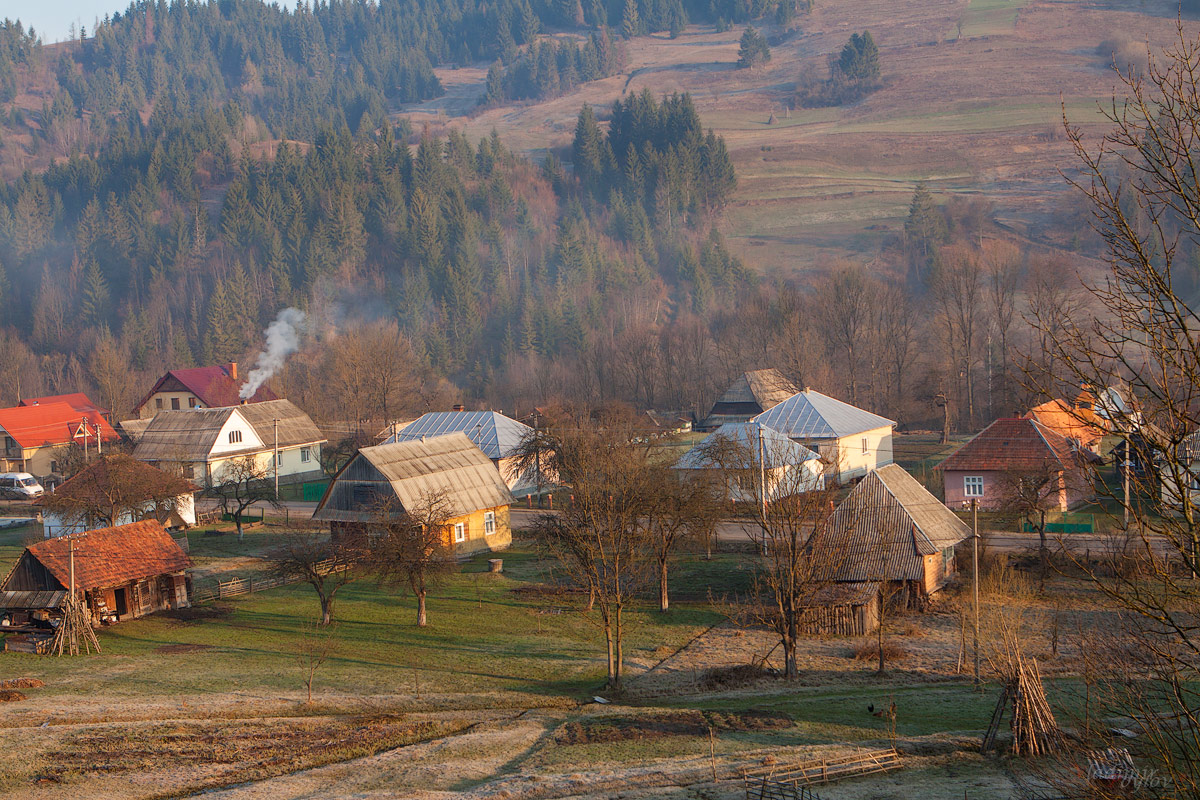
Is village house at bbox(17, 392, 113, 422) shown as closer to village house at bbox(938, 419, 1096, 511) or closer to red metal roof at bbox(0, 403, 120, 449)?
red metal roof at bbox(0, 403, 120, 449)

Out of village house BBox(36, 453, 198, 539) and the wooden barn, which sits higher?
village house BBox(36, 453, 198, 539)

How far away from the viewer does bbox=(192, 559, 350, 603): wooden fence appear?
37.1 meters

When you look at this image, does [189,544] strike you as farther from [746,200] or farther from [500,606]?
[746,200]

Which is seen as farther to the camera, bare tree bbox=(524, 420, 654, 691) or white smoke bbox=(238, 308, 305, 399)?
white smoke bbox=(238, 308, 305, 399)

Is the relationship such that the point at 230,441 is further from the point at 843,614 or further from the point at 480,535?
the point at 843,614

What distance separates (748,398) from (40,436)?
157ft

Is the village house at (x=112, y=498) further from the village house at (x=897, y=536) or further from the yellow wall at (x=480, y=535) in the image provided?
the village house at (x=897, y=536)

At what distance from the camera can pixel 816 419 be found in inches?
2317

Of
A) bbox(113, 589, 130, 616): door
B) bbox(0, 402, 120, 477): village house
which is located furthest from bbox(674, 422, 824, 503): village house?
bbox(0, 402, 120, 477): village house

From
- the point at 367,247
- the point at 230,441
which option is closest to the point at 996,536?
the point at 230,441

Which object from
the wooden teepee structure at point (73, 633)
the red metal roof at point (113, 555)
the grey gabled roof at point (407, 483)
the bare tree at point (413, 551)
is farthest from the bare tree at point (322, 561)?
the grey gabled roof at point (407, 483)

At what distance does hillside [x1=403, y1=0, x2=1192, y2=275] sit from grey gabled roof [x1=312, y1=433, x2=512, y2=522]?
90.3 metres

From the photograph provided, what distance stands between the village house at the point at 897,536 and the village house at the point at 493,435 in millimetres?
22232

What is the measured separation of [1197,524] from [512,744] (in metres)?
15.2
